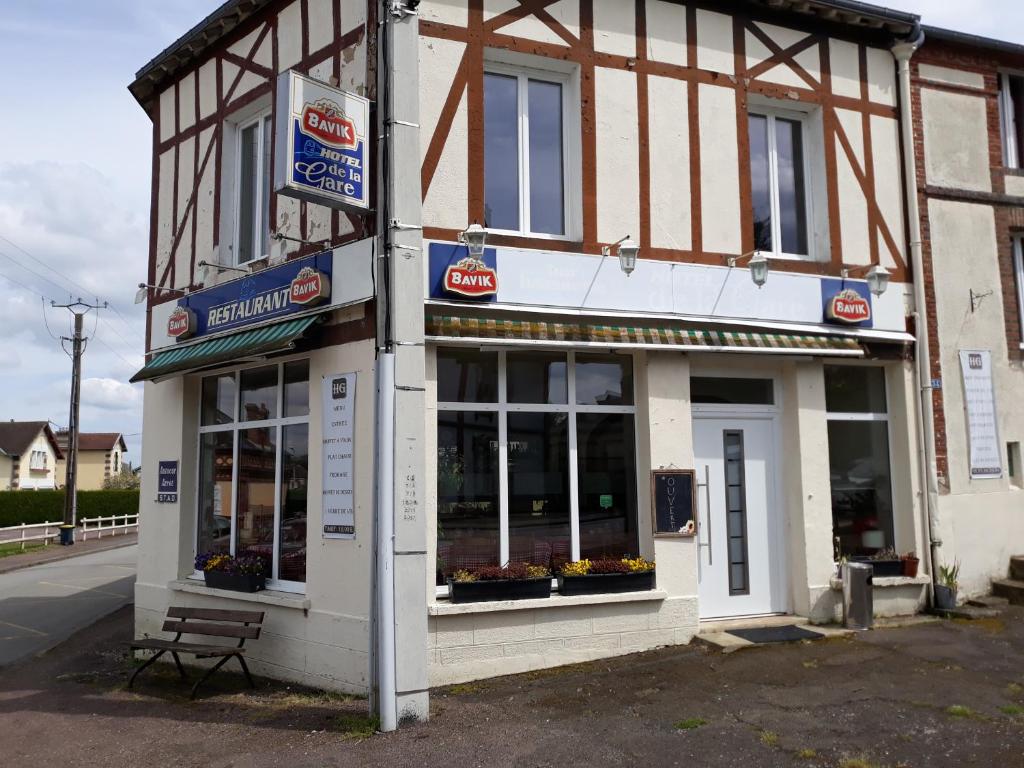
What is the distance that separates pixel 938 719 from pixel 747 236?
478 cm

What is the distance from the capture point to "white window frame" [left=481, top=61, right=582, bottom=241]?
816 cm

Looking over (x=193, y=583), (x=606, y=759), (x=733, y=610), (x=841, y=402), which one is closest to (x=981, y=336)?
(x=841, y=402)

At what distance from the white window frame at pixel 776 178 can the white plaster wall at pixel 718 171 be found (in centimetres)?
56

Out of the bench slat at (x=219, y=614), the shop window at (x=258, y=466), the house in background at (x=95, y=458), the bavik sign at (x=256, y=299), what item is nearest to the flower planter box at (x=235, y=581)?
the shop window at (x=258, y=466)

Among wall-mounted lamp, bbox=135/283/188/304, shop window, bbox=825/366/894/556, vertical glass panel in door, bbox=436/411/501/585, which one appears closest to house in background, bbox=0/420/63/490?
wall-mounted lamp, bbox=135/283/188/304

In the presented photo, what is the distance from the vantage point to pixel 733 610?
8.54m

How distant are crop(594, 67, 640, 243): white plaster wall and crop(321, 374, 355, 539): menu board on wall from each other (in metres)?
2.78

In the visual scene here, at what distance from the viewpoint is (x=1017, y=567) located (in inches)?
374

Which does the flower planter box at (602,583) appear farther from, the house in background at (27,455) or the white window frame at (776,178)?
the house in background at (27,455)

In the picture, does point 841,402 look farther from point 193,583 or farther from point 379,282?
point 193,583

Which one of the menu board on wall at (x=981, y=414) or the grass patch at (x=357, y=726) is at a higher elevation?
the menu board on wall at (x=981, y=414)

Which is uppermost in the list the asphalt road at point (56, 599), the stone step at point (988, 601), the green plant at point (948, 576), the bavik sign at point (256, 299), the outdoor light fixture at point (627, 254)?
the outdoor light fixture at point (627, 254)

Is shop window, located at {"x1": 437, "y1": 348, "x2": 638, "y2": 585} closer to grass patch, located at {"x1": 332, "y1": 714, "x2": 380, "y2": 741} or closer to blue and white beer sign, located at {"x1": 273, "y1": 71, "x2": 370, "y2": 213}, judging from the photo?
grass patch, located at {"x1": 332, "y1": 714, "x2": 380, "y2": 741}

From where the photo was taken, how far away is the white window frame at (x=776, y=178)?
30.1 ft
